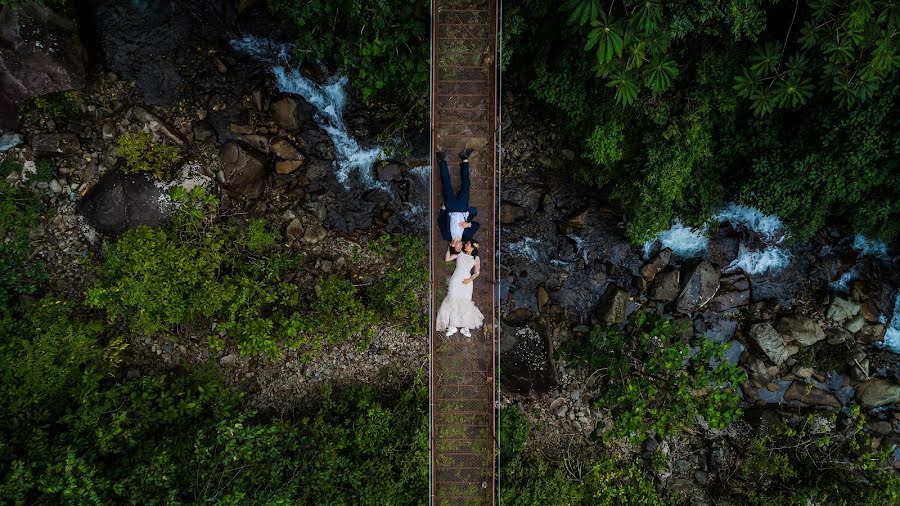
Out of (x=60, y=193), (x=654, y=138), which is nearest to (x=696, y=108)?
(x=654, y=138)

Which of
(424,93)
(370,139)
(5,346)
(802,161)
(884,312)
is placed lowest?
(5,346)

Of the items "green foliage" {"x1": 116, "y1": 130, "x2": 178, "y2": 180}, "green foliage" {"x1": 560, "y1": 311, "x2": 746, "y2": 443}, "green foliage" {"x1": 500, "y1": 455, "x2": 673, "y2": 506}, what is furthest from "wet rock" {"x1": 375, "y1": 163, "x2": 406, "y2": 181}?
"green foliage" {"x1": 500, "y1": 455, "x2": 673, "y2": 506}

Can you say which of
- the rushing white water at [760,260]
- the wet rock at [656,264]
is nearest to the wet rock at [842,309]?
the rushing white water at [760,260]

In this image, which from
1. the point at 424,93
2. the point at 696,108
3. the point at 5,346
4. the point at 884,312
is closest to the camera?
the point at 696,108

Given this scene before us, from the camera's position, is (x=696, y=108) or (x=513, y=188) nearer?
(x=696, y=108)

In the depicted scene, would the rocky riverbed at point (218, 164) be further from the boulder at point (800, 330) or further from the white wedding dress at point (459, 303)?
the boulder at point (800, 330)

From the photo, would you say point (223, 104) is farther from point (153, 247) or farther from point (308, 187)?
point (153, 247)
